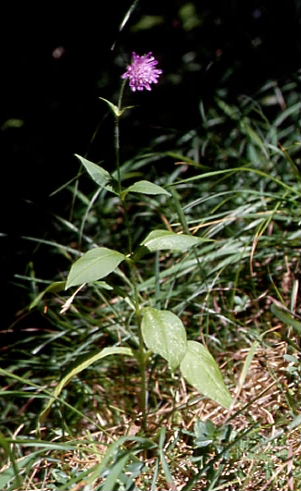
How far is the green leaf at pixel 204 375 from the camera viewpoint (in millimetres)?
1464

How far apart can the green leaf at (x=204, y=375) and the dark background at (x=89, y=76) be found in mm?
921

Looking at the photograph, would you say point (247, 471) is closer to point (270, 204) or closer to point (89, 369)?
point (89, 369)

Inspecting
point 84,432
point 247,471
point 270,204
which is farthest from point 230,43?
point 247,471

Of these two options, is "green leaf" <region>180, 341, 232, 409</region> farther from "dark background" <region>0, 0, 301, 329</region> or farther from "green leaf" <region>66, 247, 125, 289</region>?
"dark background" <region>0, 0, 301, 329</region>

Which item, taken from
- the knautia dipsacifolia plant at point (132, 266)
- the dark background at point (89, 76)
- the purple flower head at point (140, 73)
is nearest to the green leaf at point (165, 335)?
the knautia dipsacifolia plant at point (132, 266)

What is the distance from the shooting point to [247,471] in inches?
57.9

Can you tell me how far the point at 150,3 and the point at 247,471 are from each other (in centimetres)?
198

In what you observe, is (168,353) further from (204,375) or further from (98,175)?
(98,175)

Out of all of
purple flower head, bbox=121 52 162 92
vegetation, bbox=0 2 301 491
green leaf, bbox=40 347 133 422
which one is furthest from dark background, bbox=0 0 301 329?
purple flower head, bbox=121 52 162 92

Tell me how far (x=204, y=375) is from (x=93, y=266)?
279mm

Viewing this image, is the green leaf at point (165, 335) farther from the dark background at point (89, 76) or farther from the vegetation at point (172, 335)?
the dark background at point (89, 76)

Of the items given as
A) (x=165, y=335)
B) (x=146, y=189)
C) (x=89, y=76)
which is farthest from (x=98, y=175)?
(x=89, y=76)

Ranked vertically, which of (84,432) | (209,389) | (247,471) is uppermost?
(209,389)

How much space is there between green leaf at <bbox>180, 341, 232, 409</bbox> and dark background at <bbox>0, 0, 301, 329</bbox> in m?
0.92
